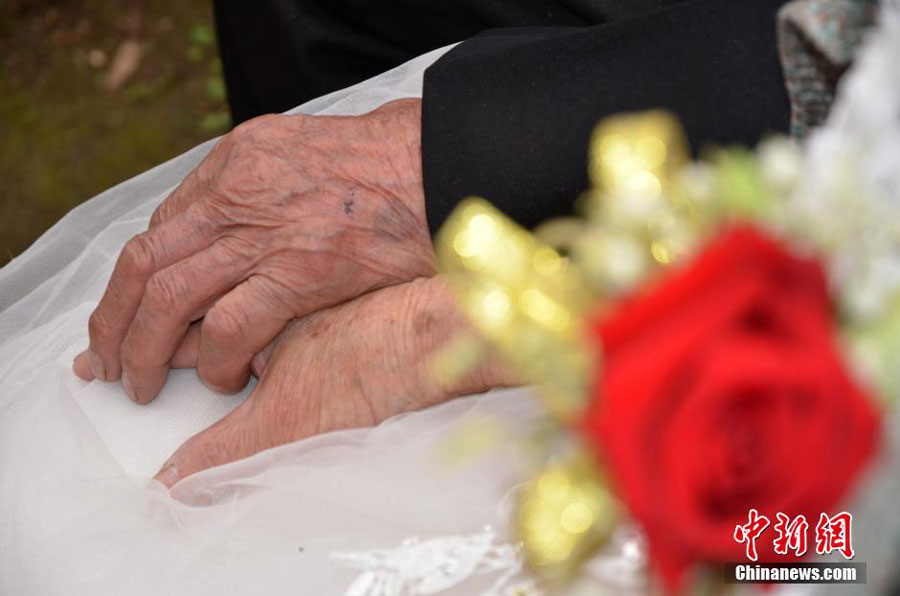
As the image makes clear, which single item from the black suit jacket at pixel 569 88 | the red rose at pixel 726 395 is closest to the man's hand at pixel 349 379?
the black suit jacket at pixel 569 88

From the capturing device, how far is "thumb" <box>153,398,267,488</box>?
925mm

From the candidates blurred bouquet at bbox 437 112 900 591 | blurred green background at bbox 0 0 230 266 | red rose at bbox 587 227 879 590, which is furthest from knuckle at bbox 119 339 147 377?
blurred green background at bbox 0 0 230 266

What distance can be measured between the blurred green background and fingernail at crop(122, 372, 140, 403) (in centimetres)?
150

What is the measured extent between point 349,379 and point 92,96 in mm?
2017

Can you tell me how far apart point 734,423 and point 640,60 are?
0.54 metres

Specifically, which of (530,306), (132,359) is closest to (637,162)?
(530,306)

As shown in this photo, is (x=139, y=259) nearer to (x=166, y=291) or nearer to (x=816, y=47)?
(x=166, y=291)

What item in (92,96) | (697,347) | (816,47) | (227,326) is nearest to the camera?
(697,347)

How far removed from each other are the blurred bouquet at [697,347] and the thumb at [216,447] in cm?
49

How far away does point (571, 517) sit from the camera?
18.1 inches

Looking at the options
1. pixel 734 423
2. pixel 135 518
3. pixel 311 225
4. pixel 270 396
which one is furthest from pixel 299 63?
pixel 734 423

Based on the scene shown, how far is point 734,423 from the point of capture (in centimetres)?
37

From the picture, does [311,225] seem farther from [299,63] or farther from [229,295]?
[299,63]

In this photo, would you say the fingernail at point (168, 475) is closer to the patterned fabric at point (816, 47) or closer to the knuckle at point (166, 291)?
the knuckle at point (166, 291)
